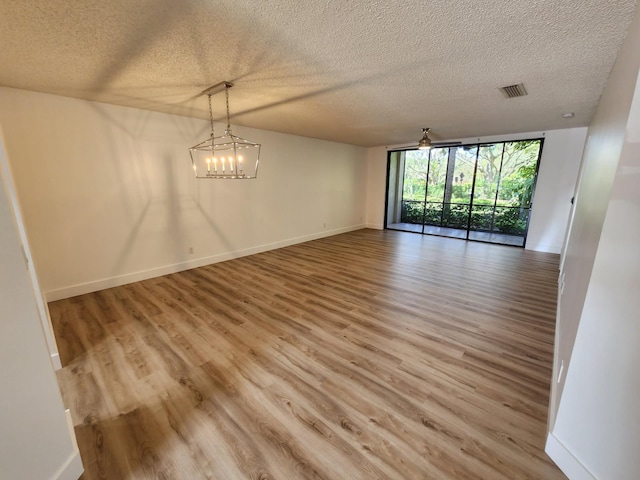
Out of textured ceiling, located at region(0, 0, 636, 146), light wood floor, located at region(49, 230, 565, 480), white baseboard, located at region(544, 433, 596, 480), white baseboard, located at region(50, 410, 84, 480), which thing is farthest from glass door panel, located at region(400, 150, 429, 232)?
white baseboard, located at region(50, 410, 84, 480)

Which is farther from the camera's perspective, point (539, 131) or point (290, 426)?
point (539, 131)

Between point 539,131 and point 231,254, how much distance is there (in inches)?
268

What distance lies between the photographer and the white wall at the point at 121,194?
3.10m

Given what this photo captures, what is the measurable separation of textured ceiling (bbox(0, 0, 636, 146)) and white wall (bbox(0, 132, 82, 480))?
52.9 inches

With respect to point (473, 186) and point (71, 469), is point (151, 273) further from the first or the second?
point (473, 186)

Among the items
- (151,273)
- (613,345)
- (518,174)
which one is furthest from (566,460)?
(518,174)

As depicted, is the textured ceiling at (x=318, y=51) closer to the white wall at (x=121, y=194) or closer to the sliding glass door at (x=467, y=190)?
the white wall at (x=121, y=194)

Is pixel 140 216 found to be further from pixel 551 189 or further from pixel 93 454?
pixel 551 189

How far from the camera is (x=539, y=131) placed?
5477mm

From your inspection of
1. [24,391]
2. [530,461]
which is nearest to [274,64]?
[24,391]

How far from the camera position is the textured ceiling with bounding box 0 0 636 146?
1.55m

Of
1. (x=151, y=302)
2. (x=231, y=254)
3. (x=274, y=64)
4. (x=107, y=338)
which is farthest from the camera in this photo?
(x=231, y=254)

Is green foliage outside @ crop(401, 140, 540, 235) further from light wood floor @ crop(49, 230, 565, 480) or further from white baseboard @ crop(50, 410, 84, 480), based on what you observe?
white baseboard @ crop(50, 410, 84, 480)

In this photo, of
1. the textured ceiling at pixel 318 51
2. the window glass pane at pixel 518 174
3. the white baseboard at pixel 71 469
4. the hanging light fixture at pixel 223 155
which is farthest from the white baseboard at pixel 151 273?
the window glass pane at pixel 518 174
